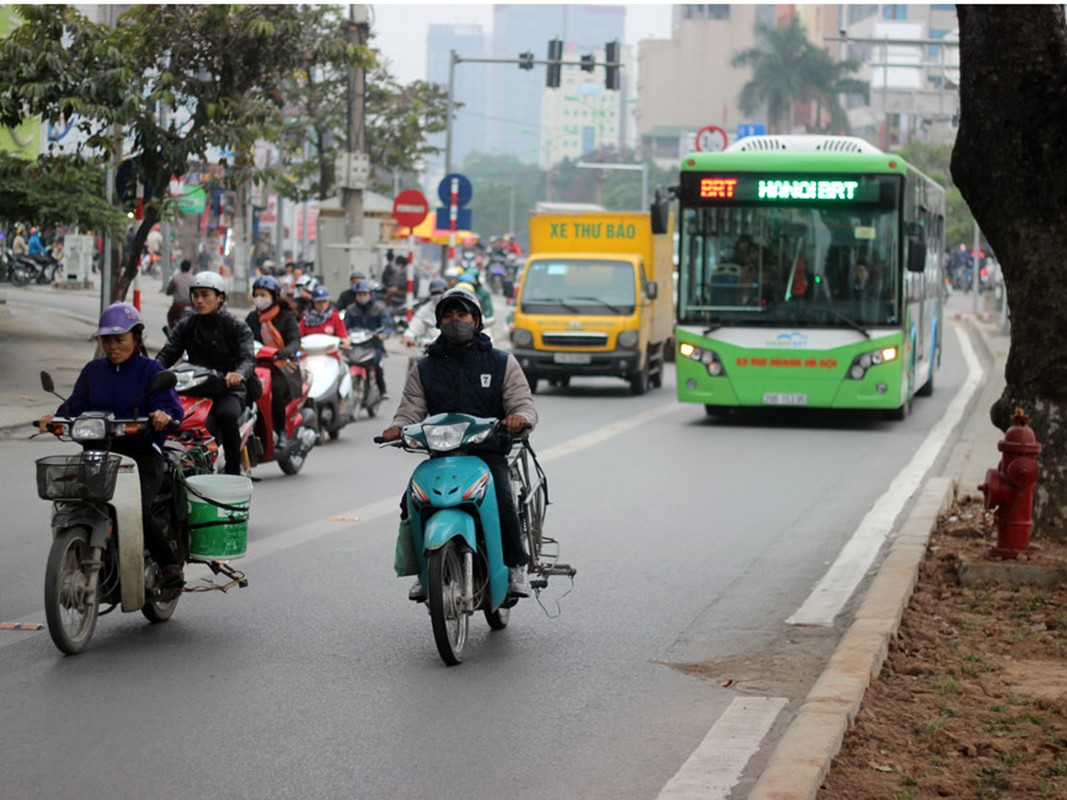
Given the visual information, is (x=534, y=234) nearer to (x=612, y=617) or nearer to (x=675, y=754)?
(x=612, y=617)

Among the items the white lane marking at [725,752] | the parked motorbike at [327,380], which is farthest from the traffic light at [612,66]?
the white lane marking at [725,752]

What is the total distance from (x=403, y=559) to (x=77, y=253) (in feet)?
82.3

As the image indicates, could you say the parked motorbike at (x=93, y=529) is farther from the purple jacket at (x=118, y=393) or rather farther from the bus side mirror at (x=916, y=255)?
the bus side mirror at (x=916, y=255)

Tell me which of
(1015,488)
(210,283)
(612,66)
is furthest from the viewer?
(612,66)

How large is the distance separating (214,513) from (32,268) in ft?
145

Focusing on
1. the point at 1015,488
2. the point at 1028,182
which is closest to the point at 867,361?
the point at 1028,182

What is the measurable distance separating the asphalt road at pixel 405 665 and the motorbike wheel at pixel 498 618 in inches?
2.5

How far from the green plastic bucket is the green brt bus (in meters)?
12.9

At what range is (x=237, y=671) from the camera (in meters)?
7.66

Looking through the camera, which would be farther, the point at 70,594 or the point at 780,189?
the point at 780,189

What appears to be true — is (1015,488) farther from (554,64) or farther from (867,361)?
(554,64)

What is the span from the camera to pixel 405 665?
7.88m

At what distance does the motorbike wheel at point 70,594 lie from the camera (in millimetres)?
7676

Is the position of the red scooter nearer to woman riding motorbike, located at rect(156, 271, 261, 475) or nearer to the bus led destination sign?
woman riding motorbike, located at rect(156, 271, 261, 475)
